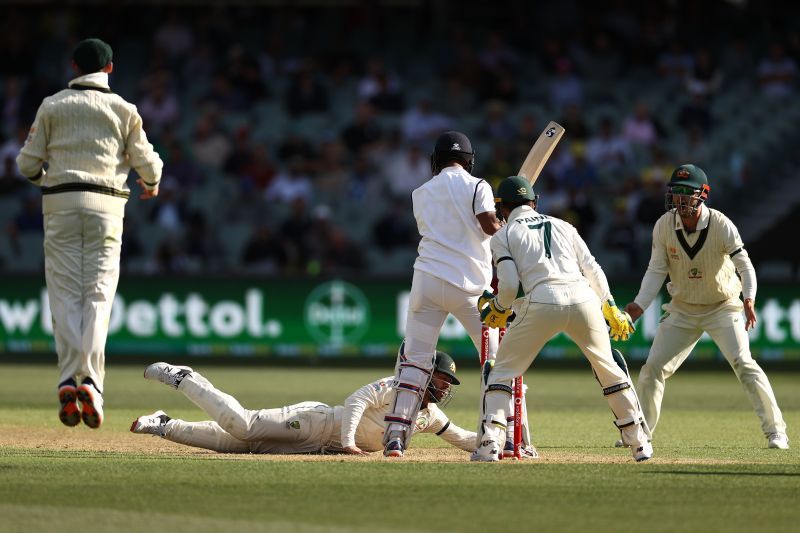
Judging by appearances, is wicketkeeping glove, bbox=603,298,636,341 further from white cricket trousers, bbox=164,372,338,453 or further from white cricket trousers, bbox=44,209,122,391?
white cricket trousers, bbox=44,209,122,391

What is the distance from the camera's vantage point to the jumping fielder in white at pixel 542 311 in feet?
29.8

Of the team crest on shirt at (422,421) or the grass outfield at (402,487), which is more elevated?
the team crest on shirt at (422,421)

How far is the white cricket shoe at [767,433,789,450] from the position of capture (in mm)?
10969

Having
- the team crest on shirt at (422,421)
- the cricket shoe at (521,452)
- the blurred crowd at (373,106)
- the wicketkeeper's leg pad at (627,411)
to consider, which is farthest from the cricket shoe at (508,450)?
the blurred crowd at (373,106)

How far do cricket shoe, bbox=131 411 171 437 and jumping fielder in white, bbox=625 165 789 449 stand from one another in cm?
369

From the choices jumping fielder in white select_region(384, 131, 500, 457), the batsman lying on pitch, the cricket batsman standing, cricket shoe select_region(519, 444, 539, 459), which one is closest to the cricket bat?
jumping fielder in white select_region(384, 131, 500, 457)

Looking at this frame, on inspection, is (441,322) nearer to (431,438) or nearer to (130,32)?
(431,438)

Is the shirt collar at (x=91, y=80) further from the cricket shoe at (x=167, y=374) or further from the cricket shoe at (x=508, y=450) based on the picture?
the cricket shoe at (x=508, y=450)

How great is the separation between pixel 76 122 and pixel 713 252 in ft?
17.1

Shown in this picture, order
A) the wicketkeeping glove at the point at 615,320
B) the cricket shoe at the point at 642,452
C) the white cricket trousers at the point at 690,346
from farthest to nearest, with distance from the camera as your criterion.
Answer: the white cricket trousers at the point at 690,346 < the wicketkeeping glove at the point at 615,320 < the cricket shoe at the point at 642,452

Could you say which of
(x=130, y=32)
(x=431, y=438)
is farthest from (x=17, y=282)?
(x=431, y=438)

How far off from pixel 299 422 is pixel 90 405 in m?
2.21

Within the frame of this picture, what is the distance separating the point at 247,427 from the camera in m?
10.2

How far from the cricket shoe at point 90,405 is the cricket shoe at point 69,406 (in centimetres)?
A: 3
